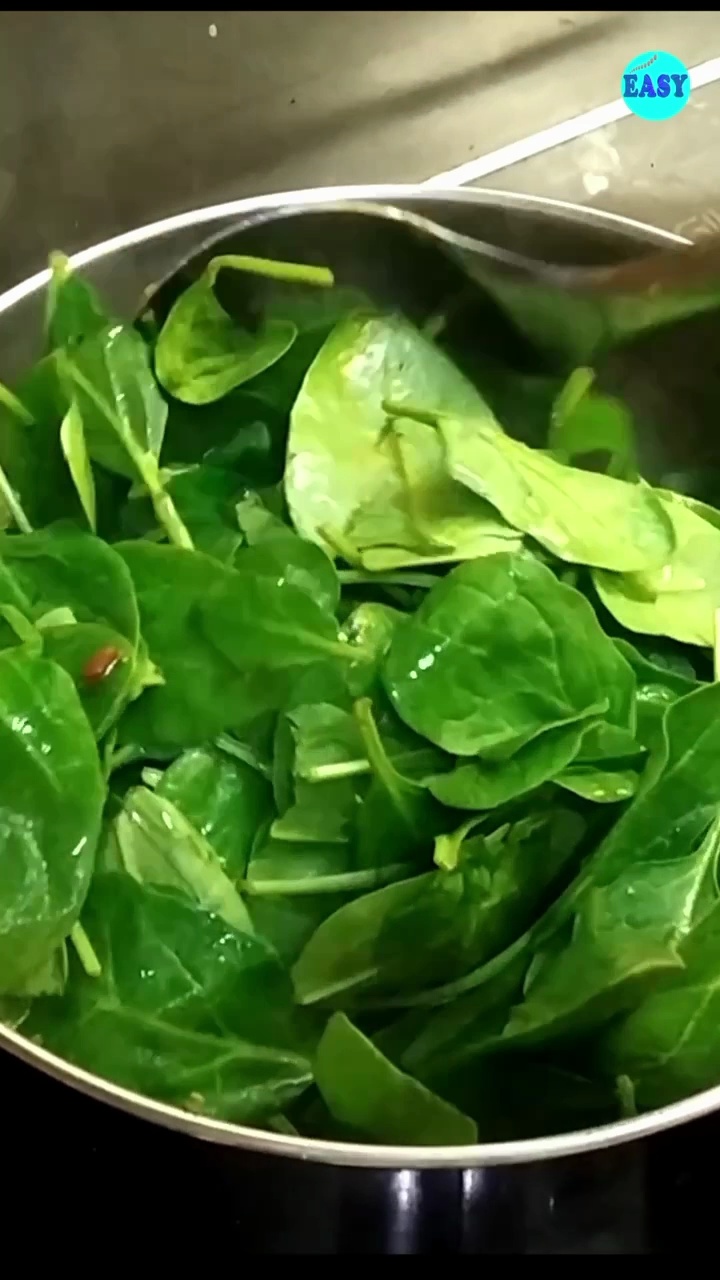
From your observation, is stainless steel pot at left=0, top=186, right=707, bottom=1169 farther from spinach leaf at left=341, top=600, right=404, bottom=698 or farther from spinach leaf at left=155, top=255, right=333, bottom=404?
spinach leaf at left=341, top=600, right=404, bottom=698

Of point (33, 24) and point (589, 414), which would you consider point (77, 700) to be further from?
point (33, 24)

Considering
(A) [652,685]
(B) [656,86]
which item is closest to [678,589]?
(A) [652,685]

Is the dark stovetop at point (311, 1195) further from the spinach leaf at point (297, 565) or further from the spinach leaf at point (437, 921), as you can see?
the spinach leaf at point (297, 565)

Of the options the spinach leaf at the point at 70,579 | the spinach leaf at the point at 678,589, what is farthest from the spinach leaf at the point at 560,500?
the spinach leaf at the point at 70,579

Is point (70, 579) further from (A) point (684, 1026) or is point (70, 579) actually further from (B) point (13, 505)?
(A) point (684, 1026)

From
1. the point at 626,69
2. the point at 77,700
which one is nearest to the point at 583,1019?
the point at 77,700

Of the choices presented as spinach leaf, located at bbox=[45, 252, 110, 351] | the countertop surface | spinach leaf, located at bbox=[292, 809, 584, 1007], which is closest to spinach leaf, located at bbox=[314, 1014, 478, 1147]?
spinach leaf, located at bbox=[292, 809, 584, 1007]
